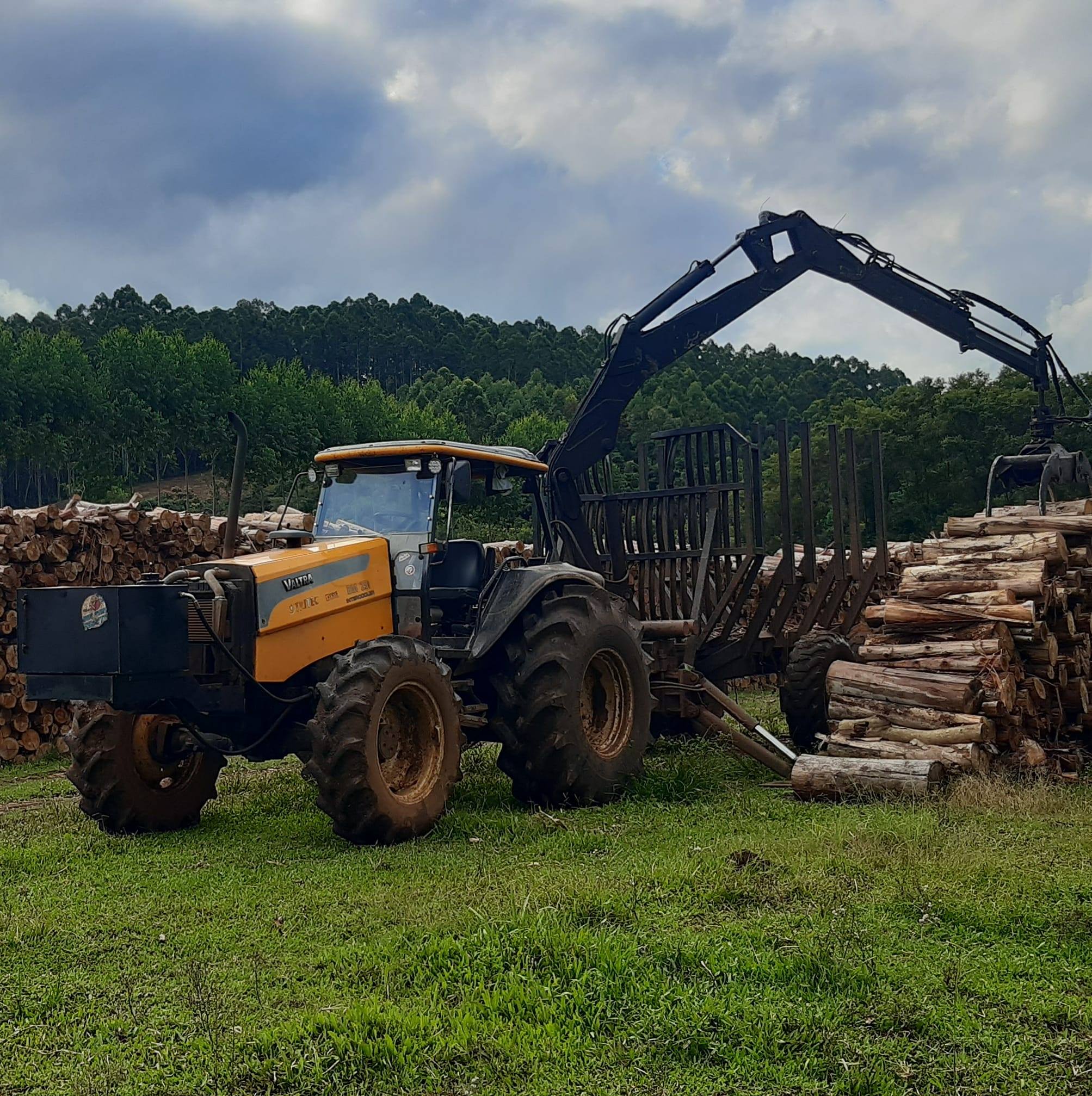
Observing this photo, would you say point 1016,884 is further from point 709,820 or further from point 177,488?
point 177,488

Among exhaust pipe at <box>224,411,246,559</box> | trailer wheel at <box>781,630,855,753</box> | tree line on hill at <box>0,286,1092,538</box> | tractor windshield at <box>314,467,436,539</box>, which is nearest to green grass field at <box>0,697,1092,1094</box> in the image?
exhaust pipe at <box>224,411,246,559</box>

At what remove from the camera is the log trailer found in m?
7.34

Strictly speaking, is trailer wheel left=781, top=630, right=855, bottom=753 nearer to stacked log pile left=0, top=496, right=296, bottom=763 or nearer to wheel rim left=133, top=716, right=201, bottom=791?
stacked log pile left=0, top=496, right=296, bottom=763

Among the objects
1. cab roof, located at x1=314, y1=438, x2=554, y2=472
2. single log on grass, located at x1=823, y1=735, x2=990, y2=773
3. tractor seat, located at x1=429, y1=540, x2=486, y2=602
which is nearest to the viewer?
cab roof, located at x1=314, y1=438, x2=554, y2=472

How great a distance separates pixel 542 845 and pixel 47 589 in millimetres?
3427

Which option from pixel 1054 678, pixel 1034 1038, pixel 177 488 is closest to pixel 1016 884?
pixel 1034 1038

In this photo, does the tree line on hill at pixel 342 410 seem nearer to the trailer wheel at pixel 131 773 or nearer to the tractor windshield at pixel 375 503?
the tractor windshield at pixel 375 503

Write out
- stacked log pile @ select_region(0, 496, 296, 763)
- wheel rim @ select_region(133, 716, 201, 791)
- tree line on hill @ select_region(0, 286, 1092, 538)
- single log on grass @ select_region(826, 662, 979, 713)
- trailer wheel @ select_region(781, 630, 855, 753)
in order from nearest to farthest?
1. wheel rim @ select_region(133, 716, 201, 791)
2. single log on grass @ select_region(826, 662, 979, 713)
3. trailer wheel @ select_region(781, 630, 855, 753)
4. stacked log pile @ select_region(0, 496, 296, 763)
5. tree line on hill @ select_region(0, 286, 1092, 538)

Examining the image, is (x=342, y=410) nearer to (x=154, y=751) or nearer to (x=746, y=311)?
(x=746, y=311)

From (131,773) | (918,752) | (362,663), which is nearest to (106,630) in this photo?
(131,773)

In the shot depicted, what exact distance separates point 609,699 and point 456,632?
4.54ft

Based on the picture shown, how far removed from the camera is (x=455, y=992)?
15.4 ft

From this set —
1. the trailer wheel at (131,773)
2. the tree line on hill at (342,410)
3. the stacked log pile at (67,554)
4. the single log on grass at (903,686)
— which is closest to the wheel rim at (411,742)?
the trailer wheel at (131,773)

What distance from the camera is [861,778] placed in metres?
8.80
